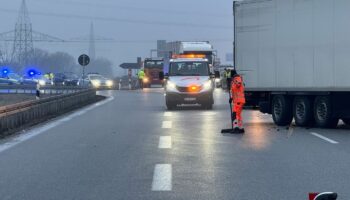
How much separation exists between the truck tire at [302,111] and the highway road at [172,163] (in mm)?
375

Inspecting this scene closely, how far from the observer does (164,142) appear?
15953mm

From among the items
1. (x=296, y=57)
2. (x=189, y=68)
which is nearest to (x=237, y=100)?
(x=296, y=57)

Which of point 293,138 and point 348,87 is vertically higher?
point 348,87

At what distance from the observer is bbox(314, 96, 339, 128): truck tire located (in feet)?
62.1

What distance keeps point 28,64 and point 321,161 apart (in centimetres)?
8032

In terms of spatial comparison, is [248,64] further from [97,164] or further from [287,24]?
[97,164]

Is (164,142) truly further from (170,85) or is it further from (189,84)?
(170,85)

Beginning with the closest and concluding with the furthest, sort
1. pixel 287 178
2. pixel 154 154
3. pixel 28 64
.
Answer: pixel 287 178 → pixel 154 154 → pixel 28 64

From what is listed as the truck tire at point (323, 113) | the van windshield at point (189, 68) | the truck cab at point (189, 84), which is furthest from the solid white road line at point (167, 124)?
the van windshield at point (189, 68)

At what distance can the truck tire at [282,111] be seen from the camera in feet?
68.4

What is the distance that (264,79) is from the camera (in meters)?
21.6

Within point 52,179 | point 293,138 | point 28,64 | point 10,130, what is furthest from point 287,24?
point 28,64

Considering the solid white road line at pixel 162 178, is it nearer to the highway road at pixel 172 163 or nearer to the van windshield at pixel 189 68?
the highway road at pixel 172 163

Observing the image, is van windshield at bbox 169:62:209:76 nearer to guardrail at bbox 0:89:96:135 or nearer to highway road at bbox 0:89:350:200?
guardrail at bbox 0:89:96:135
